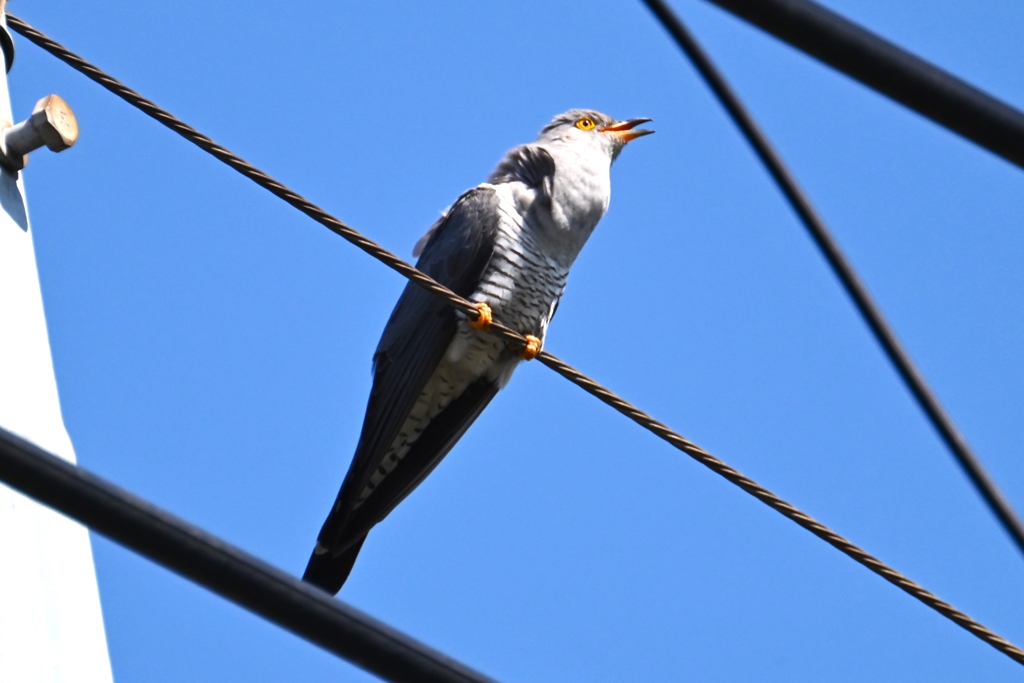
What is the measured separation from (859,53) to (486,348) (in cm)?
399

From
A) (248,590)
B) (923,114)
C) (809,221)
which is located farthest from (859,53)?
Answer: (248,590)

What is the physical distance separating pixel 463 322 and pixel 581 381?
68.4 inches

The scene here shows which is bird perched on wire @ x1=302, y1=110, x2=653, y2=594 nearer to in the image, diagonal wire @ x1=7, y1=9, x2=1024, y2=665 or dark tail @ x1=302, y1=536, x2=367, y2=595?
dark tail @ x1=302, y1=536, x2=367, y2=595

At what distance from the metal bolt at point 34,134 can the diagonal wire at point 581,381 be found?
0.70 ft

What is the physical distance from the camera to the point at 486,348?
17.0 feet

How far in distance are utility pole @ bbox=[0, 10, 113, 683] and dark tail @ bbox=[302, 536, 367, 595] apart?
5.67 feet

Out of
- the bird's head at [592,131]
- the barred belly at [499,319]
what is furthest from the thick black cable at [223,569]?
the bird's head at [592,131]

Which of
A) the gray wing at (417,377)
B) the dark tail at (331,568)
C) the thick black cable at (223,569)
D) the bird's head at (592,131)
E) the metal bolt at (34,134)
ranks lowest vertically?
the thick black cable at (223,569)

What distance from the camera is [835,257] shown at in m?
1.38

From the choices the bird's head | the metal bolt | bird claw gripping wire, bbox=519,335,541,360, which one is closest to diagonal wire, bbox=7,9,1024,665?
the metal bolt

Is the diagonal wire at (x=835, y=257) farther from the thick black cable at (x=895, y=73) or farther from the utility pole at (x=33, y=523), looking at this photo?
the utility pole at (x=33, y=523)

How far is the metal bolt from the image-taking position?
10.3ft

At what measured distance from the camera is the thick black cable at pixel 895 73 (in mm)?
1216

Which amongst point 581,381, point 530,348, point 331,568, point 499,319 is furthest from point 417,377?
point 581,381
